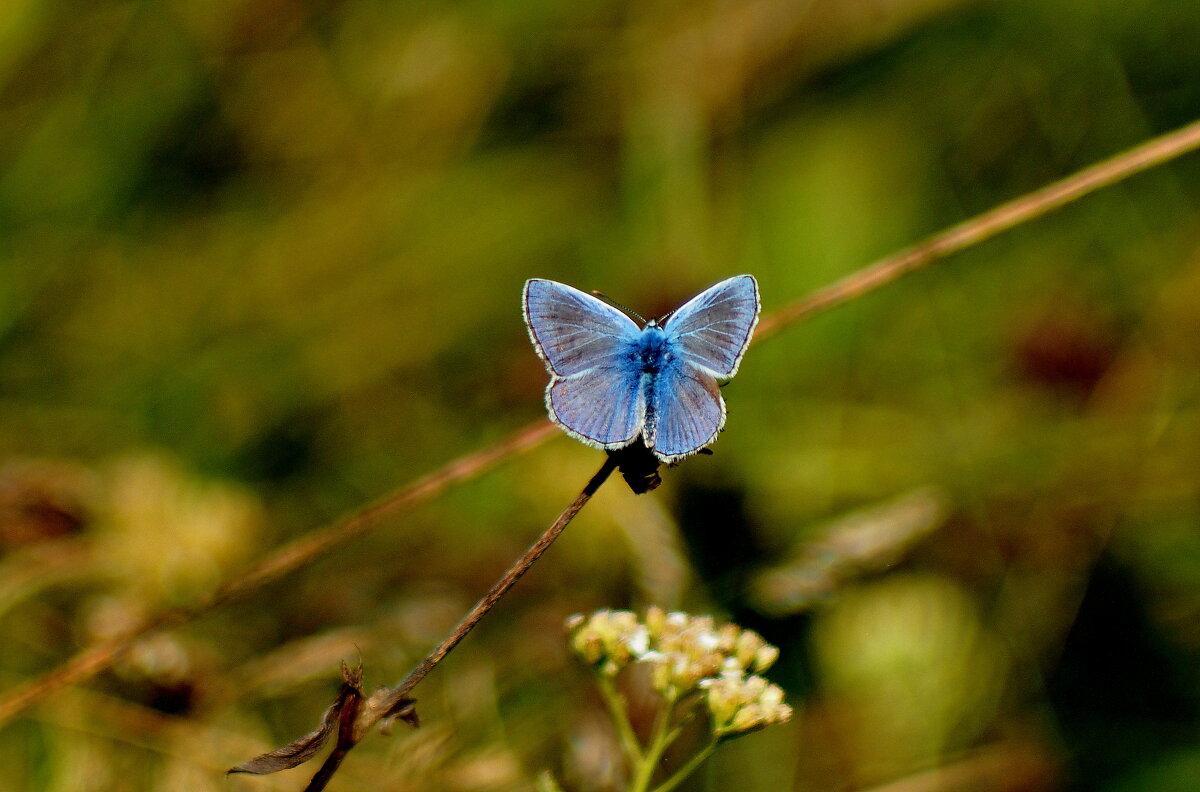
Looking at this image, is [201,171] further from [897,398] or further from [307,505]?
[897,398]

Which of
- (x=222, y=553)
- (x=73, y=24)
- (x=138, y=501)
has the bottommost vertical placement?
(x=222, y=553)

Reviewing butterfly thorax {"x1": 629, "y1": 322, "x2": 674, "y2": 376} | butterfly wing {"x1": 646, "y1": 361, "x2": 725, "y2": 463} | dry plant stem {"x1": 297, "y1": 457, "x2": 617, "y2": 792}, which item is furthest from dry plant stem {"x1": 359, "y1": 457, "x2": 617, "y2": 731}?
butterfly thorax {"x1": 629, "y1": 322, "x2": 674, "y2": 376}

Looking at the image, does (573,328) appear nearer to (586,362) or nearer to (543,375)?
(586,362)

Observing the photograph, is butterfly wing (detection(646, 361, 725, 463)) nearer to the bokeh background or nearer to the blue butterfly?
the blue butterfly

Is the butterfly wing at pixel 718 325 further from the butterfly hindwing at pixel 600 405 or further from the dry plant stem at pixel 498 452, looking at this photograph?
the dry plant stem at pixel 498 452

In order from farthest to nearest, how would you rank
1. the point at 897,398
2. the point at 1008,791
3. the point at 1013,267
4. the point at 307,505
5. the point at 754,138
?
the point at 754,138
the point at 1013,267
the point at 897,398
the point at 307,505
the point at 1008,791

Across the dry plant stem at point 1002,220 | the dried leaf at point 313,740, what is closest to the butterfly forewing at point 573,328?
the dry plant stem at point 1002,220

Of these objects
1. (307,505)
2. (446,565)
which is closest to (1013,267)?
(446,565)
